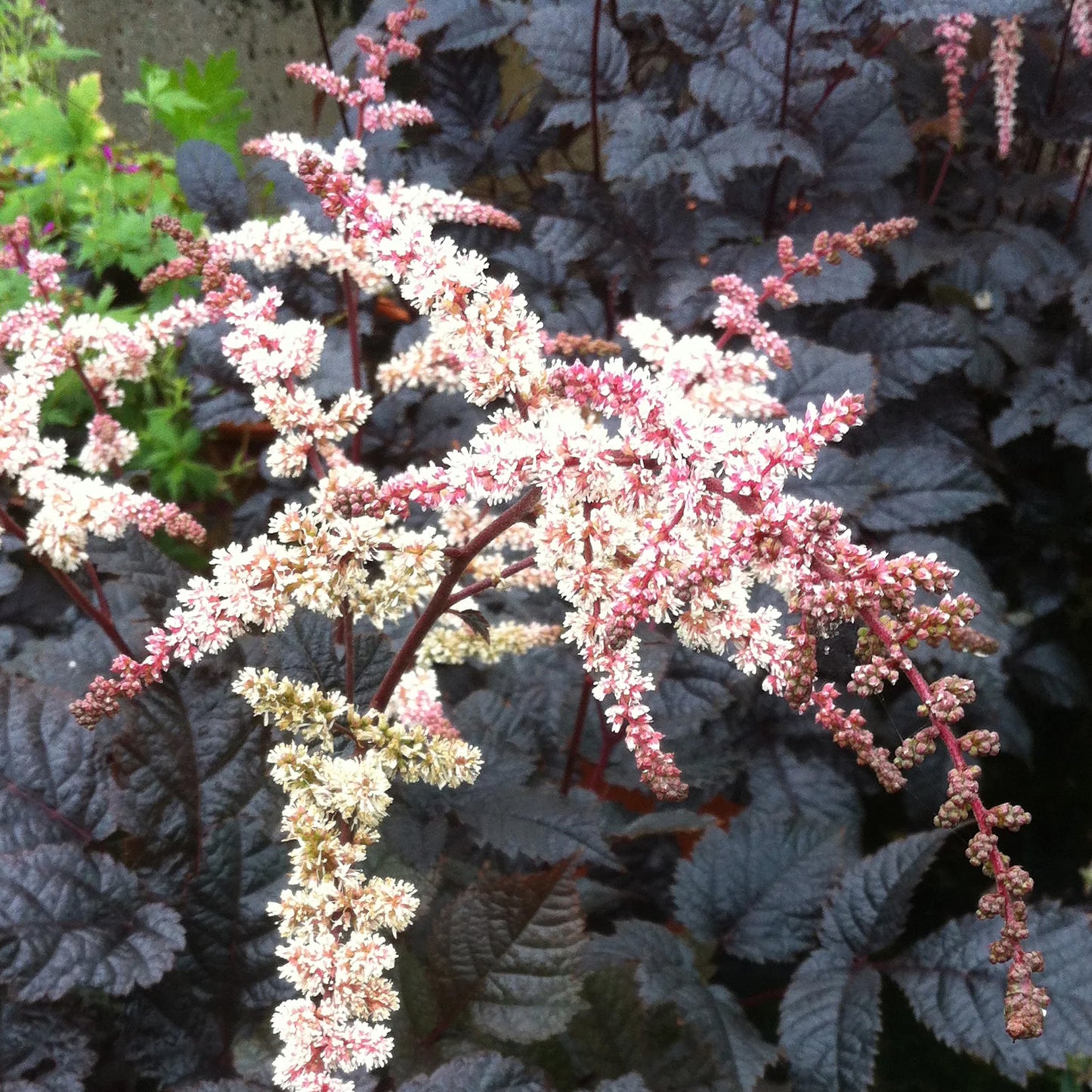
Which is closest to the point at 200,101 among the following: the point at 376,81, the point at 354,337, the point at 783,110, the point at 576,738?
the point at 376,81

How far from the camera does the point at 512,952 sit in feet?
3.05

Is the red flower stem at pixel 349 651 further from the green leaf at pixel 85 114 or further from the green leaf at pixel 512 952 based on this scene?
the green leaf at pixel 85 114

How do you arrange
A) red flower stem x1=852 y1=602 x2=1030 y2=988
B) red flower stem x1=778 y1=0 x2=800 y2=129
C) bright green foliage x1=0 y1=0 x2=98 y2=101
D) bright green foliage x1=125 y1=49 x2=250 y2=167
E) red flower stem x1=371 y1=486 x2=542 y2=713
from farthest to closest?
bright green foliage x1=0 y1=0 x2=98 y2=101 → bright green foliage x1=125 y1=49 x2=250 y2=167 → red flower stem x1=778 y1=0 x2=800 y2=129 → red flower stem x1=371 y1=486 x2=542 y2=713 → red flower stem x1=852 y1=602 x2=1030 y2=988

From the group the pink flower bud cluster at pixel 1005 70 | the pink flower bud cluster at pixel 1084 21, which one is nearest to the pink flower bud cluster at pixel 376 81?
the pink flower bud cluster at pixel 1005 70

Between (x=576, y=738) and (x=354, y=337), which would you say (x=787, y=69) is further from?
(x=576, y=738)

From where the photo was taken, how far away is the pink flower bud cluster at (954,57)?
4.98 feet

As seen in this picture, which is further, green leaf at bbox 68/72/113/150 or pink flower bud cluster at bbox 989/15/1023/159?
green leaf at bbox 68/72/113/150

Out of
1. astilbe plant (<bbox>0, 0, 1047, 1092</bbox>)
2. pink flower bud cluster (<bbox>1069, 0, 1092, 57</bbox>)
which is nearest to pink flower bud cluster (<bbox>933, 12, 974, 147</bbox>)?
pink flower bud cluster (<bbox>1069, 0, 1092, 57</bbox>)

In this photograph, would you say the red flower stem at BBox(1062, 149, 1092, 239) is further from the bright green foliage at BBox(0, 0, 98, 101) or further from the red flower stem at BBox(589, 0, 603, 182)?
the bright green foliage at BBox(0, 0, 98, 101)

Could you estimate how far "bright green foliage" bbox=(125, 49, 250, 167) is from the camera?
185 centimetres

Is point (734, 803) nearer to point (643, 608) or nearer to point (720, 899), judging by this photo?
point (720, 899)

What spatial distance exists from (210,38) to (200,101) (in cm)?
A: 44

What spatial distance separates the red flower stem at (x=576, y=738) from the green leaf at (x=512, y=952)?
0.22 meters

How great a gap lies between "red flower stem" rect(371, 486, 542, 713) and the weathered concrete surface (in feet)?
5.86
